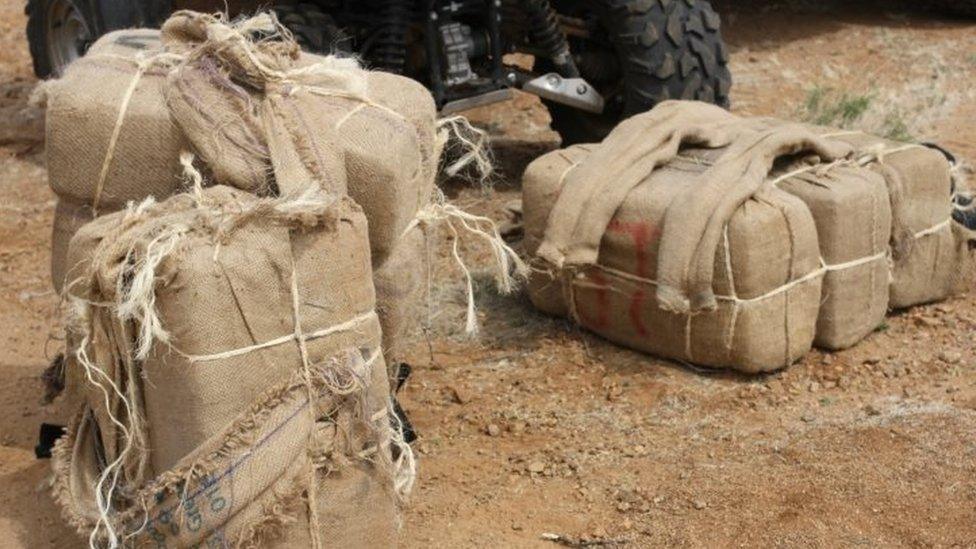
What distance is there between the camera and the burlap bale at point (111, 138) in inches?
130

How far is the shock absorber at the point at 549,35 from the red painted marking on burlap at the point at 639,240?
1623 millimetres

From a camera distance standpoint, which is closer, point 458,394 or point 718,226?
point 718,226

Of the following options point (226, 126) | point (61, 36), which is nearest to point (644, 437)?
point (226, 126)

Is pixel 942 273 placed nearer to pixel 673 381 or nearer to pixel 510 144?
pixel 673 381

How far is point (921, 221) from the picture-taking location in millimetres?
4770

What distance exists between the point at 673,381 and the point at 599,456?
20.9 inches

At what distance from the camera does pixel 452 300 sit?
17.2 feet

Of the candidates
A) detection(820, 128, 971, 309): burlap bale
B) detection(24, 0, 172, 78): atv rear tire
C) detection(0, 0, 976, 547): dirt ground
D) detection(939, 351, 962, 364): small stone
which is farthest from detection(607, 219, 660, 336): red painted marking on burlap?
detection(24, 0, 172, 78): atv rear tire

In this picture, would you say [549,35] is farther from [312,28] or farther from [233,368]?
[233,368]

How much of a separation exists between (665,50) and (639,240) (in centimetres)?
159

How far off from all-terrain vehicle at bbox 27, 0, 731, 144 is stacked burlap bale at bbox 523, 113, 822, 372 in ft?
3.58

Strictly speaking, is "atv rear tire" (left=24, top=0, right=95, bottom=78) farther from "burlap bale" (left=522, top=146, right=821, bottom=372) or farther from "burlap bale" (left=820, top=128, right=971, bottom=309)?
"burlap bale" (left=820, top=128, right=971, bottom=309)

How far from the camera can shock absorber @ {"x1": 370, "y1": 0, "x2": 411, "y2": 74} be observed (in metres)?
5.61

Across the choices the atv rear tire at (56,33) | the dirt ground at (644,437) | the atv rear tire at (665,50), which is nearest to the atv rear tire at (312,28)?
the dirt ground at (644,437)
